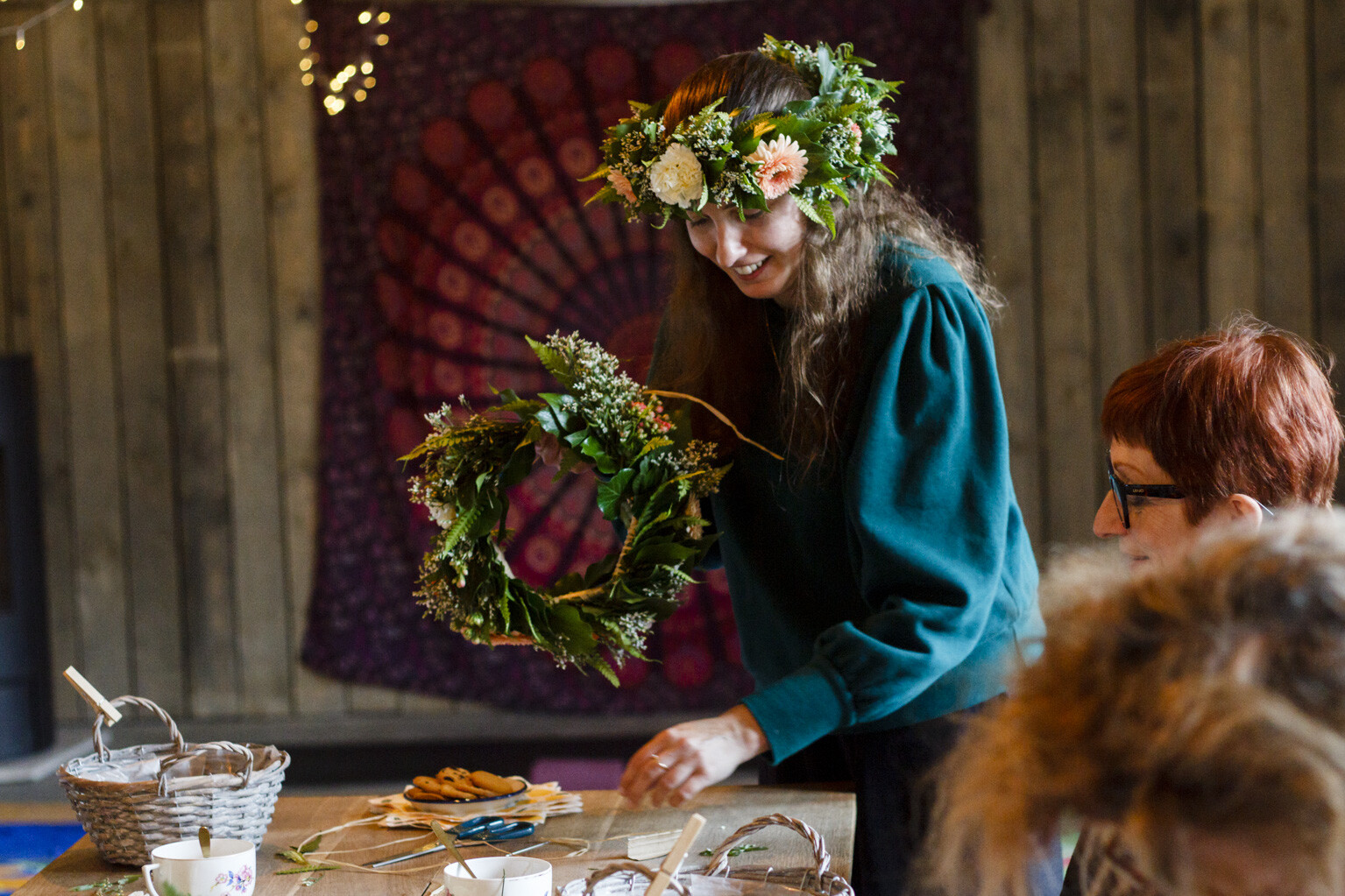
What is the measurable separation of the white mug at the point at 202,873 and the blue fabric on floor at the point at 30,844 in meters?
2.25

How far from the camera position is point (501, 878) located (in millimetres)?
1102

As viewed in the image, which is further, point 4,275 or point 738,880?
point 4,275

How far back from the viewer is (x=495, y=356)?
381cm

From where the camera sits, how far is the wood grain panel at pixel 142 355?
12.3ft

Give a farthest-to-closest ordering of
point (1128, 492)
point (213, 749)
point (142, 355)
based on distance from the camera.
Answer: point (142, 355) < point (213, 749) < point (1128, 492)

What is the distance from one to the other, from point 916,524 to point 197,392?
9.69ft

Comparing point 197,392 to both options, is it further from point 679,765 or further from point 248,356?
point 679,765

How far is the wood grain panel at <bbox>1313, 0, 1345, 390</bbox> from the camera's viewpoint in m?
3.55

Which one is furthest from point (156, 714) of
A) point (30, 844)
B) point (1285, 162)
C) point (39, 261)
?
point (1285, 162)

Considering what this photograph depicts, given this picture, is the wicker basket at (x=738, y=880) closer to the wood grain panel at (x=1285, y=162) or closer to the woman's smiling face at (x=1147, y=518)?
the woman's smiling face at (x=1147, y=518)

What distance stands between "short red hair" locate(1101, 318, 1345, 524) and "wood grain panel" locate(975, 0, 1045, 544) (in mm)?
2397

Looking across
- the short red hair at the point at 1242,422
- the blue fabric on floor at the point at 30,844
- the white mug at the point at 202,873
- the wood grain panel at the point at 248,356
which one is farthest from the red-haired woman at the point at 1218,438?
the wood grain panel at the point at 248,356

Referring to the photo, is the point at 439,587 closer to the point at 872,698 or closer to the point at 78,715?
the point at 872,698

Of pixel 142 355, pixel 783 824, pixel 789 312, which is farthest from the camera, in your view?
pixel 142 355
